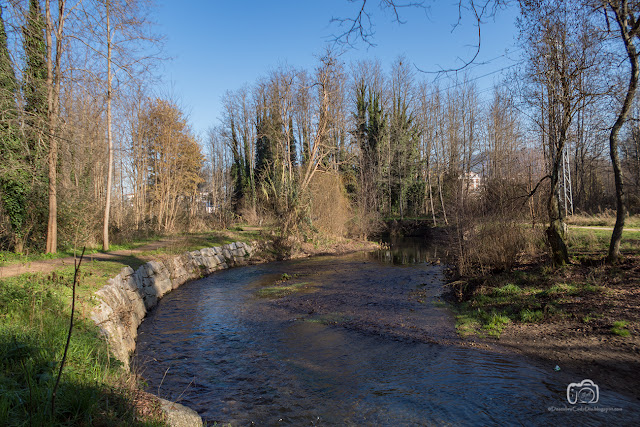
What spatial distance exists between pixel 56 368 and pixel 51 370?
0.39ft

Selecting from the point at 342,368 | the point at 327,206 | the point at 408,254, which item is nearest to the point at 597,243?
the point at 342,368

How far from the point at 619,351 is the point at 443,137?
110ft

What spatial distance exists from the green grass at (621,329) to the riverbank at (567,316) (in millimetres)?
14

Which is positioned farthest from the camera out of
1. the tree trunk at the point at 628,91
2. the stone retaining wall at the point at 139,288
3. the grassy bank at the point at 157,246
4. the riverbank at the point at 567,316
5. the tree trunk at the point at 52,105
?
the tree trunk at the point at 52,105

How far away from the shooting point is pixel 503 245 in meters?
10.4

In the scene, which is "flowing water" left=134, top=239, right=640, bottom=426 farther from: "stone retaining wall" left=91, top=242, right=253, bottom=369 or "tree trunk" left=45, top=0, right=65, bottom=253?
"tree trunk" left=45, top=0, right=65, bottom=253

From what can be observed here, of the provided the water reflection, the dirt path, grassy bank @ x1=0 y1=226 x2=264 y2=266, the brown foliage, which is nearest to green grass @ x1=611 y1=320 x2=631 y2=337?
the water reflection

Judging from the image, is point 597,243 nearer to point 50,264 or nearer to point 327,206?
point 50,264

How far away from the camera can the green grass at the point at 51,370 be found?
296 centimetres

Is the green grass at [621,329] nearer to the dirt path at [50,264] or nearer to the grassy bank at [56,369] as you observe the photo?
the grassy bank at [56,369]

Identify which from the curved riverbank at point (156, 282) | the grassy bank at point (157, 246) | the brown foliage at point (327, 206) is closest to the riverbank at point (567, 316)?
the curved riverbank at point (156, 282)

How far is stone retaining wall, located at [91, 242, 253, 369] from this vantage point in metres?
6.30

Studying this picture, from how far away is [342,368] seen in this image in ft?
20.6

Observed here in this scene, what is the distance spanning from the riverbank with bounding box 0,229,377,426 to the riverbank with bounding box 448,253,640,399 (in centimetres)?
616
